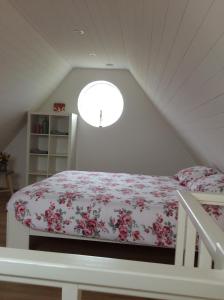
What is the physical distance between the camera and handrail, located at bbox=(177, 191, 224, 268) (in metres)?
0.57

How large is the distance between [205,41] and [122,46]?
2216mm

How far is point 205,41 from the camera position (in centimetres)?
132

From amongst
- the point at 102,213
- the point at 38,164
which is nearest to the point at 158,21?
the point at 102,213

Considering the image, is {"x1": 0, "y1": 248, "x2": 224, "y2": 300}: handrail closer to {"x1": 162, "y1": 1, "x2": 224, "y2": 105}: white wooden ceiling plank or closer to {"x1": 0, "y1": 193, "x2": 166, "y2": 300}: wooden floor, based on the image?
{"x1": 162, "y1": 1, "x2": 224, "y2": 105}: white wooden ceiling plank

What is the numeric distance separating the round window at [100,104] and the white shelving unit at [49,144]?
0.44m

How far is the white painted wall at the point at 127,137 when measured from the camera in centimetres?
500

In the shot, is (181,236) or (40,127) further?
(40,127)

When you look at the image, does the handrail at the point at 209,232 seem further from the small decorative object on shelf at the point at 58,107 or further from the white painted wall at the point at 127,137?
the small decorative object on shelf at the point at 58,107

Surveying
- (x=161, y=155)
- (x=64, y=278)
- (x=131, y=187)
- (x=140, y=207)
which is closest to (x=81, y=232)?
(x=140, y=207)

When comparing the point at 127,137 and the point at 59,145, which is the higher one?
the point at 127,137

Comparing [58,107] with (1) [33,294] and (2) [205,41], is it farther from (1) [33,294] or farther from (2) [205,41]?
(2) [205,41]

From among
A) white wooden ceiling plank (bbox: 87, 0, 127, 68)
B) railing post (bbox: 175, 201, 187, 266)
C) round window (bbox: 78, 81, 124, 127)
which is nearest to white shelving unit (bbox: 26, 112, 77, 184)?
round window (bbox: 78, 81, 124, 127)

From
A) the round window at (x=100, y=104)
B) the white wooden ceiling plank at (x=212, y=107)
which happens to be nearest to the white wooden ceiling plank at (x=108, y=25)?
the white wooden ceiling plank at (x=212, y=107)

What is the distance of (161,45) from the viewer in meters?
1.93
